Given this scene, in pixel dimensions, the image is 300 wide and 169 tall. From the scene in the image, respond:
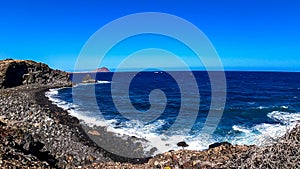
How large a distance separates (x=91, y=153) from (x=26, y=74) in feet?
185

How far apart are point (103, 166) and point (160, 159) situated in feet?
10.7

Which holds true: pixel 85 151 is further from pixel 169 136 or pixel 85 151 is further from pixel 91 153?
pixel 169 136

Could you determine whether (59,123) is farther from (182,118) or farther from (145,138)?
(182,118)

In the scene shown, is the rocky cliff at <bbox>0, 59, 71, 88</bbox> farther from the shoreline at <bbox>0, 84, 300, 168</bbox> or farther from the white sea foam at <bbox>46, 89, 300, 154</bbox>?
the white sea foam at <bbox>46, 89, 300, 154</bbox>

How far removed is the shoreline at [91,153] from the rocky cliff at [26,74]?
3480cm

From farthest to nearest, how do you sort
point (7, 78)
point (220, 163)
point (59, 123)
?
point (7, 78), point (59, 123), point (220, 163)

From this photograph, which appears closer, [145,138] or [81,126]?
[145,138]

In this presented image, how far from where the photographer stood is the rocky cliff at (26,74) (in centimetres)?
5872

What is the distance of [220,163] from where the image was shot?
9547 millimetres

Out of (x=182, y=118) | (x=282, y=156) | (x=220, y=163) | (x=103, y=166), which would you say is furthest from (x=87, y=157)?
(x=182, y=118)

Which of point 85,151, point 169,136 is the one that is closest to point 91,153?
point 85,151

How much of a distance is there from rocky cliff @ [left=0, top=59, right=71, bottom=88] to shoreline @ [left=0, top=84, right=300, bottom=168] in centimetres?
3480

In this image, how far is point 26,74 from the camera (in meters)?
67.6

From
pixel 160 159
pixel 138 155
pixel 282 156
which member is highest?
pixel 282 156
